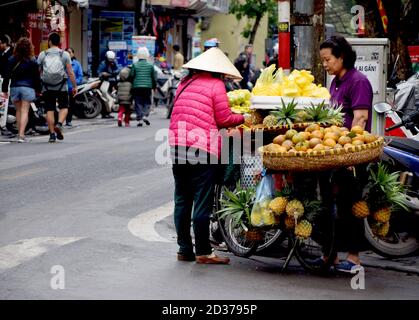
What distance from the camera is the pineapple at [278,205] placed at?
8297mm

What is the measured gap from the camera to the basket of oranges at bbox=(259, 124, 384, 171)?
800 cm

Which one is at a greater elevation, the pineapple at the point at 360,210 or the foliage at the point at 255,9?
the foliage at the point at 255,9

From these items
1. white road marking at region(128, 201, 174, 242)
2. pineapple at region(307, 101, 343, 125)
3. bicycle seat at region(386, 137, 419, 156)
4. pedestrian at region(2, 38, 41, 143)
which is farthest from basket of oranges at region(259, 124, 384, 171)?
pedestrian at region(2, 38, 41, 143)

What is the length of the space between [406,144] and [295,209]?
186 cm

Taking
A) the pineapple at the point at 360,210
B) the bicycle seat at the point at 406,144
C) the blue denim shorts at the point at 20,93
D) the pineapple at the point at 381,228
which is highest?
the bicycle seat at the point at 406,144

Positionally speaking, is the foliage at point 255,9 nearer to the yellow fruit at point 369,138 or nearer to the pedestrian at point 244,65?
the pedestrian at point 244,65

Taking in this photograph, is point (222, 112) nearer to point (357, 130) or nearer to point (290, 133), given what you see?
point (290, 133)

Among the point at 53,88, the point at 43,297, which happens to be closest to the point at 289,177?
the point at 43,297

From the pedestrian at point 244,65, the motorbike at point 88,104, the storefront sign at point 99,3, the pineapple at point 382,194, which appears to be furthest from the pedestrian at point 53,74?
the storefront sign at point 99,3

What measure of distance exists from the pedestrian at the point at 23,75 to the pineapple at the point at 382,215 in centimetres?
1173

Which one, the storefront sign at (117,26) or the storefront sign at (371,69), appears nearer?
the storefront sign at (371,69)

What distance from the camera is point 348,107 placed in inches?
352

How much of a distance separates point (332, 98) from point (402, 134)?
13.1ft

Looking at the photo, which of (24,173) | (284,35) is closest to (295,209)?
(284,35)
